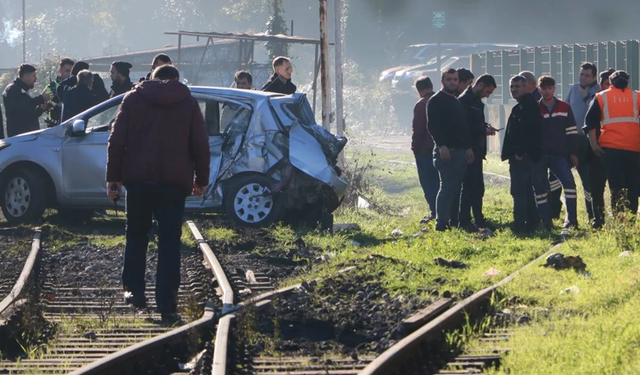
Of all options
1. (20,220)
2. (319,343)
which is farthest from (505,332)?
(20,220)

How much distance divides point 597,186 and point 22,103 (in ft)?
28.3

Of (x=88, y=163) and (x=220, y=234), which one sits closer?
(x=220, y=234)

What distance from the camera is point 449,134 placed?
12148 millimetres

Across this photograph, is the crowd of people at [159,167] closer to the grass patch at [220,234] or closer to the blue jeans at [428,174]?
the grass patch at [220,234]

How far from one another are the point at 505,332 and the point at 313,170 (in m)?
6.56

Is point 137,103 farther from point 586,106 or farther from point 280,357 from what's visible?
point 586,106

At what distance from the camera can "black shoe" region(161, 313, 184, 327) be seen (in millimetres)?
7754

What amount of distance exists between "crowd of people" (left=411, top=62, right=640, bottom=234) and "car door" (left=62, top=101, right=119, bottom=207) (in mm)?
4006

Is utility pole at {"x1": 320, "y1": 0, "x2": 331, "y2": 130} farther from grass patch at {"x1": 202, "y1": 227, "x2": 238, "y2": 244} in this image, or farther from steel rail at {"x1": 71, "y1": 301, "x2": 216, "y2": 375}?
steel rail at {"x1": 71, "y1": 301, "x2": 216, "y2": 375}

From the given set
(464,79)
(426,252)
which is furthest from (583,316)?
(464,79)

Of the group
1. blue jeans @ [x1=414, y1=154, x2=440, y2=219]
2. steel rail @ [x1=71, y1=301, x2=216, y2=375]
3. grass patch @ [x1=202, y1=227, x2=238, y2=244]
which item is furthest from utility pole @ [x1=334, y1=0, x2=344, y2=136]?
steel rail @ [x1=71, y1=301, x2=216, y2=375]

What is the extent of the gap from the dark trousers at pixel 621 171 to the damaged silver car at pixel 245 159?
3.40 meters

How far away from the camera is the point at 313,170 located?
13.4 m

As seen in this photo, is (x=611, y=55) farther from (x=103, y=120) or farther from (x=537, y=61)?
(x=103, y=120)
